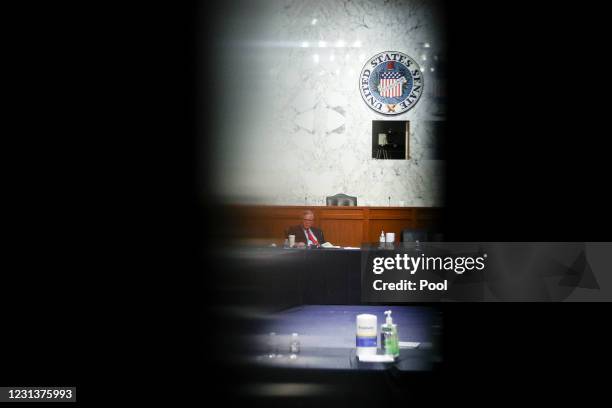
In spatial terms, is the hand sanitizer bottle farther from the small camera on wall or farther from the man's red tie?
the small camera on wall

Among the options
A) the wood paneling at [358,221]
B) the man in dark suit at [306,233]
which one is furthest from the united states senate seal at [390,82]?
the man in dark suit at [306,233]

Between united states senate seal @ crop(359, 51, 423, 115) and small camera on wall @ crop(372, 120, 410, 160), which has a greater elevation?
united states senate seal @ crop(359, 51, 423, 115)

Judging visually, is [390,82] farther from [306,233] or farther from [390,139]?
[306,233]

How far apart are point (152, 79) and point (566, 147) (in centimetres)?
47

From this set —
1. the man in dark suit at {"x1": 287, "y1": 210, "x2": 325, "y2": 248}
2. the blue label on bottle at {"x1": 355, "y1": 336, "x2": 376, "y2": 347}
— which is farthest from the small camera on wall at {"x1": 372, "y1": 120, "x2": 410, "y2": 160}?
the blue label on bottle at {"x1": 355, "y1": 336, "x2": 376, "y2": 347}

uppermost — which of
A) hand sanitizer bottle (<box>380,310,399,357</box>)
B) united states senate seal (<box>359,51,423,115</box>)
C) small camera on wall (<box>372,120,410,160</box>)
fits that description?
united states senate seal (<box>359,51,423,115</box>)

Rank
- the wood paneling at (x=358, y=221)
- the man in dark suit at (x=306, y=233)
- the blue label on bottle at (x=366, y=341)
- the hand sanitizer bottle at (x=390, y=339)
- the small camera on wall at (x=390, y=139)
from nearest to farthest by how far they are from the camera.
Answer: the hand sanitizer bottle at (x=390, y=339) → the blue label on bottle at (x=366, y=341) → the man in dark suit at (x=306, y=233) → the wood paneling at (x=358, y=221) → the small camera on wall at (x=390, y=139)

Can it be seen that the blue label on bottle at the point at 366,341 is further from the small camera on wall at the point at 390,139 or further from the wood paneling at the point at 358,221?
the small camera on wall at the point at 390,139

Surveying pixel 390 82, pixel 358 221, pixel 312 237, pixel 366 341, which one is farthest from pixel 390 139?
pixel 366 341

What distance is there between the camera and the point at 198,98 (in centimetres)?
44

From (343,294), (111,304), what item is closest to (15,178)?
(111,304)

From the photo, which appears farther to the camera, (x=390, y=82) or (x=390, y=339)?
(x=390, y=82)

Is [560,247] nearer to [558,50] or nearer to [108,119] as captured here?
[558,50]

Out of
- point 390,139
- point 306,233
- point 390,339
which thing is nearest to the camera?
point 390,339
